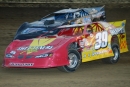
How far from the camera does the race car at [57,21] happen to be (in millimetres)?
12547

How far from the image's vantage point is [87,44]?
37.1 ft

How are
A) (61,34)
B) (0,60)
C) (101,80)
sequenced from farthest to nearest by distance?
(0,60)
(61,34)
(101,80)

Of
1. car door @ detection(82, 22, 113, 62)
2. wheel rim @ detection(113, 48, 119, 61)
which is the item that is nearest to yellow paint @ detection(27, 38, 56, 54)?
car door @ detection(82, 22, 113, 62)

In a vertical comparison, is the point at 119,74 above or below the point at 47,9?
below

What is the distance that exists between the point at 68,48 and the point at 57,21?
2991 millimetres

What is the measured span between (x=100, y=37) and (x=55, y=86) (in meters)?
3.40

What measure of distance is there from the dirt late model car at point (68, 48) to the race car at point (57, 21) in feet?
1.76

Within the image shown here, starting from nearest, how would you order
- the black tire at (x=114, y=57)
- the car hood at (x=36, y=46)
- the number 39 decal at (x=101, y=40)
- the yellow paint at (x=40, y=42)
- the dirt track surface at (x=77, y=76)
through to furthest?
1. the dirt track surface at (x=77, y=76)
2. the car hood at (x=36, y=46)
3. the yellow paint at (x=40, y=42)
4. the number 39 decal at (x=101, y=40)
5. the black tire at (x=114, y=57)

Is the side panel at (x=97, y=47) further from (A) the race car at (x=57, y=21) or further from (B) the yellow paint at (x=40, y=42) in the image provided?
(A) the race car at (x=57, y=21)

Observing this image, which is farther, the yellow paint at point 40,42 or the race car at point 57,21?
the race car at point 57,21

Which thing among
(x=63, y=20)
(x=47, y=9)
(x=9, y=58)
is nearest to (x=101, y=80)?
(x=9, y=58)

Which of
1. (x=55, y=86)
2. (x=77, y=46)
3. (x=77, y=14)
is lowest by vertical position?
(x=55, y=86)

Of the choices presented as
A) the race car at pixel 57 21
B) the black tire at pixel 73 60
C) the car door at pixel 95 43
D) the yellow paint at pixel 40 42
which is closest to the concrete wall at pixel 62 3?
the race car at pixel 57 21

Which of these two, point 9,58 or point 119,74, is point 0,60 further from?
point 119,74
